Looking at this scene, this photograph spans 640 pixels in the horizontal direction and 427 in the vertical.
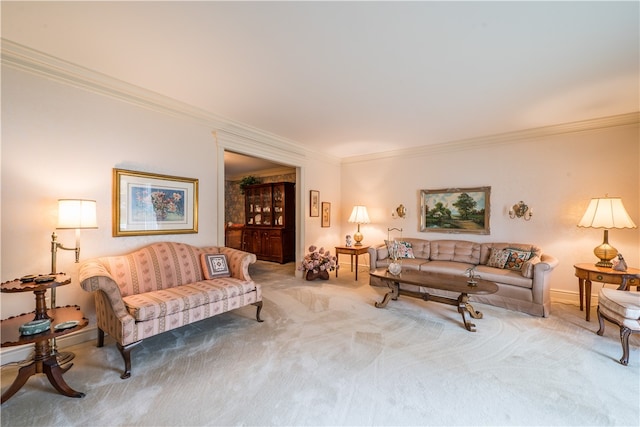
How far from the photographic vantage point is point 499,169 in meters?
4.55

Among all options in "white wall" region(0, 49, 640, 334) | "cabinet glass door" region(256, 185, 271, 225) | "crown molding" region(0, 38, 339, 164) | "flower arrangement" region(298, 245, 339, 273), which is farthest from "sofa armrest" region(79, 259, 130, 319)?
"cabinet glass door" region(256, 185, 271, 225)

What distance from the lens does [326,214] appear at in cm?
595

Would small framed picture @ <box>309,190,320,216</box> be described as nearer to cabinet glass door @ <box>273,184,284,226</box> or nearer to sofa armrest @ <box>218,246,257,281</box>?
cabinet glass door @ <box>273,184,284,226</box>

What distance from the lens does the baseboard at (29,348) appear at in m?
2.25

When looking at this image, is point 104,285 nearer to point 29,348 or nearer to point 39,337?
point 39,337

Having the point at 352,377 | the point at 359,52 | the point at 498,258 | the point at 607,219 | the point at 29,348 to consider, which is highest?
the point at 359,52

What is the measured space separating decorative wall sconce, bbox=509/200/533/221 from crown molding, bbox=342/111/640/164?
107cm

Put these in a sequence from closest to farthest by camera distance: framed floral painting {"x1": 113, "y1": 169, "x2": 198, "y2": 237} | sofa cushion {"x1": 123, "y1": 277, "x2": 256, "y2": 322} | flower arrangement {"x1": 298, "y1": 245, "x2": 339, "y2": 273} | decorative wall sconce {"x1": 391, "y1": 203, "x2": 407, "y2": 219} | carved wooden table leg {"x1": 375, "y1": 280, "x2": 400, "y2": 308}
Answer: sofa cushion {"x1": 123, "y1": 277, "x2": 256, "y2": 322}
framed floral painting {"x1": 113, "y1": 169, "x2": 198, "y2": 237}
carved wooden table leg {"x1": 375, "y1": 280, "x2": 400, "y2": 308}
flower arrangement {"x1": 298, "y1": 245, "x2": 339, "y2": 273}
decorative wall sconce {"x1": 391, "y1": 203, "x2": 407, "y2": 219}

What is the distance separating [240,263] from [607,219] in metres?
4.57

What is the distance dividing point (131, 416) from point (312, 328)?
5.57 feet

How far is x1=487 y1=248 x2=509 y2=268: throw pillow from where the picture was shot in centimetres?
405

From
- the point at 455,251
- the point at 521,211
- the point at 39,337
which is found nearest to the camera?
the point at 39,337

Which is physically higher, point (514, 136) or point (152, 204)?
point (514, 136)

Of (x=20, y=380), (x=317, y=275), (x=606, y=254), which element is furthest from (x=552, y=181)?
(x=20, y=380)
